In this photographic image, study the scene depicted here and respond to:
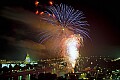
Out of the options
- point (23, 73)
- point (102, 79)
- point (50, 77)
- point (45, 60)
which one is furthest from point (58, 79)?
point (45, 60)

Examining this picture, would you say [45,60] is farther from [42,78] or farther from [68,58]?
[42,78]

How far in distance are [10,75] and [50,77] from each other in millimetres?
6117

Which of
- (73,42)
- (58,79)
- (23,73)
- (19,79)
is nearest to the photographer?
(58,79)

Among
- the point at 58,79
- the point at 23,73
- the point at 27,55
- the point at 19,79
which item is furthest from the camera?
the point at 27,55

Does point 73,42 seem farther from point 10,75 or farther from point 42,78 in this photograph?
point 10,75

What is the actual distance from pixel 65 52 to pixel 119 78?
6.83 m

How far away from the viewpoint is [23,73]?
107ft

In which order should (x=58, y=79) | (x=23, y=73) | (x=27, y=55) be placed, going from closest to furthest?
1. (x=58, y=79)
2. (x=23, y=73)
3. (x=27, y=55)

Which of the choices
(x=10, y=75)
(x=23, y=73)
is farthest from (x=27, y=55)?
(x=10, y=75)

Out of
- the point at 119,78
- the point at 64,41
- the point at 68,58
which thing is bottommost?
the point at 119,78

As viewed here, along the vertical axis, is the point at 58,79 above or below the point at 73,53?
below

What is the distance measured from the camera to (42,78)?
2475 centimetres

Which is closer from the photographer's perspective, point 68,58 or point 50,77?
point 50,77

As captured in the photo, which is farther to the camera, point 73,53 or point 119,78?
point 73,53
